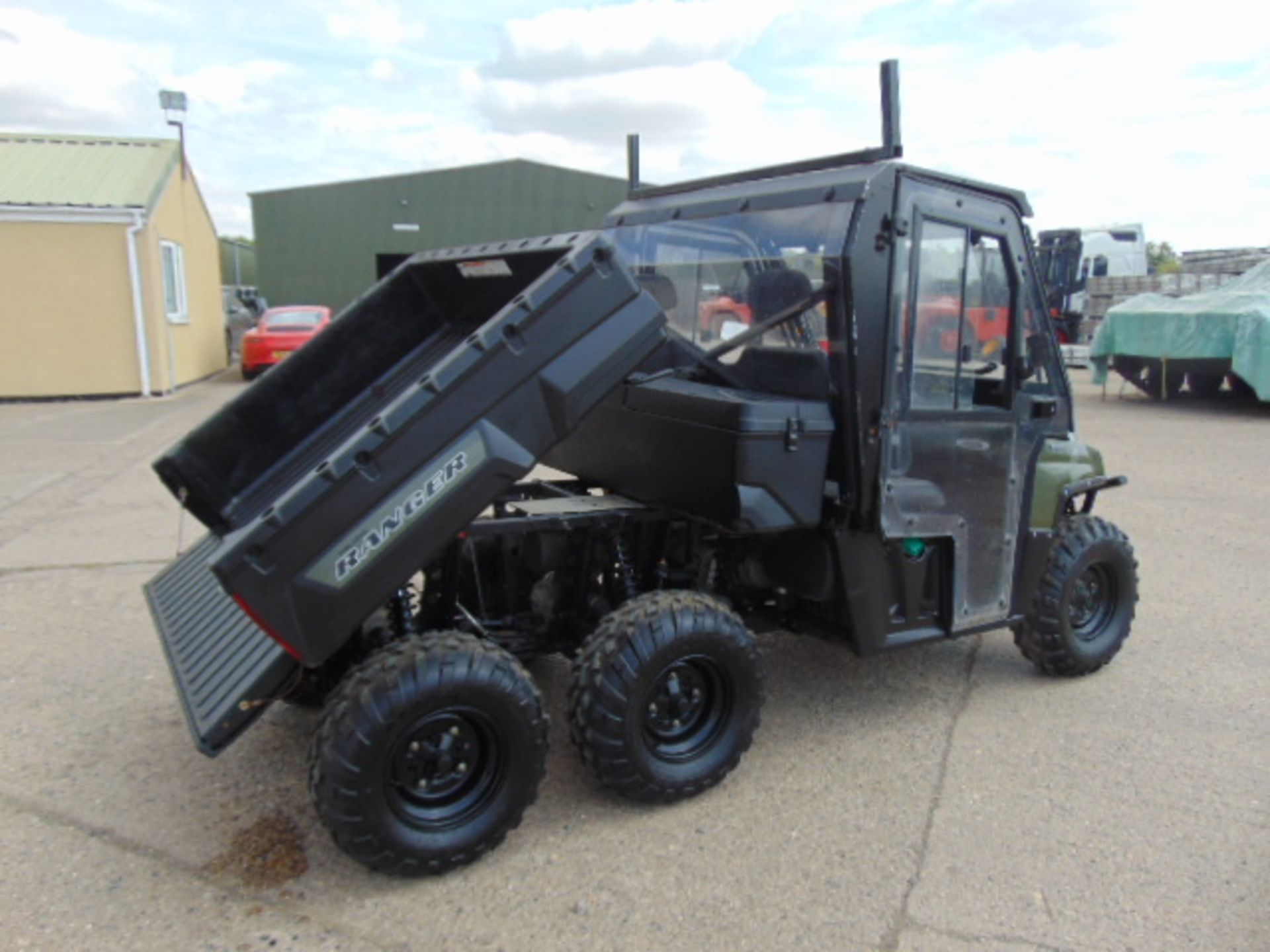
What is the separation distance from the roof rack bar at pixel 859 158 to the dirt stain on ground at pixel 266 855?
3038mm

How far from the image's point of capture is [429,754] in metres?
2.98

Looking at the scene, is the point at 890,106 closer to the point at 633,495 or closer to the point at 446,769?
the point at 633,495

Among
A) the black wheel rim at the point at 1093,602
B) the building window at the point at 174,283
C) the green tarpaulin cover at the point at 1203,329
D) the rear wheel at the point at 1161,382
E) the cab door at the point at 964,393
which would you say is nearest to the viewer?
the cab door at the point at 964,393

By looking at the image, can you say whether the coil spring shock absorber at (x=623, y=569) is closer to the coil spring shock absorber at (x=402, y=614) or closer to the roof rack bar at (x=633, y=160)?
the coil spring shock absorber at (x=402, y=614)

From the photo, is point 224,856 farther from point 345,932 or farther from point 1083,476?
point 1083,476

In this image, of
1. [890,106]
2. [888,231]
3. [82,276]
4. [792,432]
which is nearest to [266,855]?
[792,432]

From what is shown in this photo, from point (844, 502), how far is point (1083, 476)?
1555 mm

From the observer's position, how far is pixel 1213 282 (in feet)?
62.6

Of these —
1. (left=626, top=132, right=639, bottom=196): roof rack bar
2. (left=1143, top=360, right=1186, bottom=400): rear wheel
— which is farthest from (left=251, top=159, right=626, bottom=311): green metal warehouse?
(left=626, top=132, right=639, bottom=196): roof rack bar

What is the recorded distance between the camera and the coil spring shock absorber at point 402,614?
3.26 meters

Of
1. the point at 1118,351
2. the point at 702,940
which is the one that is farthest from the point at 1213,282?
the point at 702,940

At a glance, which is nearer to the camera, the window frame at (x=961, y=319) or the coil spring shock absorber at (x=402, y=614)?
the coil spring shock absorber at (x=402, y=614)

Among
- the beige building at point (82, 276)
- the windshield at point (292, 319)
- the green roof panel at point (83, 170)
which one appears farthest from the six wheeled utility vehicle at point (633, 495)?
the windshield at point (292, 319)

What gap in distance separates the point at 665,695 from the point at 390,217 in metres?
25.4
